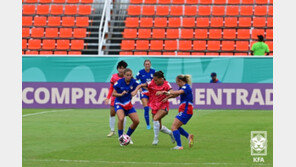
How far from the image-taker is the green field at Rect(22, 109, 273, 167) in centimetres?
1146

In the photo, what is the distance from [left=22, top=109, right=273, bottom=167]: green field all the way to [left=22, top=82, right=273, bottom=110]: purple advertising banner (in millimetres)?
2495

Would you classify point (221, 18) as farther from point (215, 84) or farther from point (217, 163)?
point (217, 163)

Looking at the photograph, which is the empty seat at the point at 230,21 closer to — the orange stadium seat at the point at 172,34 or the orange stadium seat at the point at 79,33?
the orange stadium seat at the point at 172,34

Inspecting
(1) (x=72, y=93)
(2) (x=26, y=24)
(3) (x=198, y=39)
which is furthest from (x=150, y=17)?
(1) (x=72, y=93)

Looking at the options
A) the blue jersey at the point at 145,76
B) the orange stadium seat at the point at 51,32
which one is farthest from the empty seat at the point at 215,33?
the blue jersey at the point at 145,76

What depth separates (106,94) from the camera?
26.4m

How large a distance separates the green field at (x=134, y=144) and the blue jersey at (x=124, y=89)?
3.23ft

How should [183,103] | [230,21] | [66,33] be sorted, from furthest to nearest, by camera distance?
[66,33], [230,21], [183,103]

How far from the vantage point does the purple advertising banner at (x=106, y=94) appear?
25.9 m

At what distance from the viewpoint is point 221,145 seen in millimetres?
14102

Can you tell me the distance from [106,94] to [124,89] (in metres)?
12.3

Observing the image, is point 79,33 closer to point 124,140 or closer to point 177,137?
point 124,140

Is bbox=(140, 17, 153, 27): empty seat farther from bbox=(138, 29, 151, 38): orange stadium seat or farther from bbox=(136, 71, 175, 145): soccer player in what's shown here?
bbox=(136, 71, 175, 145): soccer player

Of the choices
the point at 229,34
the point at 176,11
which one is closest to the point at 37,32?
the point at 176,11
